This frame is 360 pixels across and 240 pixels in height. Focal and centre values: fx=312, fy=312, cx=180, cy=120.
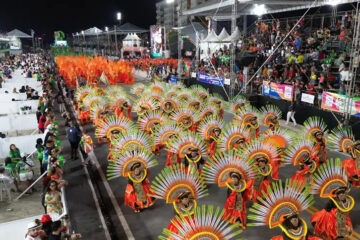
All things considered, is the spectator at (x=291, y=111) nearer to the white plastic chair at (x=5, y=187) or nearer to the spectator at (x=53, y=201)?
the spectator at (x=53, y=201)

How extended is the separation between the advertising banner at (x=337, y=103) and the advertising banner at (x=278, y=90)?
173 cm

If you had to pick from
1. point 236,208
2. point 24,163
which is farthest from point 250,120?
point 24,163

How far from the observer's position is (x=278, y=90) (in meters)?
14.5

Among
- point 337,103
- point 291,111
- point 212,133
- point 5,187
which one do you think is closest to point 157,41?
point 291,111

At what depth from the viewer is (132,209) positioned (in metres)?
7.05

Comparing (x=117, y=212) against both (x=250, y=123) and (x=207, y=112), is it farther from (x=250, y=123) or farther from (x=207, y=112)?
(x=207, y=112)

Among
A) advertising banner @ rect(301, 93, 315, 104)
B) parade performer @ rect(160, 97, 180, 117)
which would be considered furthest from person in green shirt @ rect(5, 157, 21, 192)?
advertising banner @ rect(301, 93, 315, 104)

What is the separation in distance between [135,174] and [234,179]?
210 centimetres

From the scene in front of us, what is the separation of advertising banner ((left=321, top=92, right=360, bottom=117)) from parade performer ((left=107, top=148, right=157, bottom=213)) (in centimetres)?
735

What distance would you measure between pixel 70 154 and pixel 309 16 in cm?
1714

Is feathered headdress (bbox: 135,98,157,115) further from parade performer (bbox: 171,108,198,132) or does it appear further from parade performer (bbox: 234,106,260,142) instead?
parade performer (bbox: 234,106,260,142)

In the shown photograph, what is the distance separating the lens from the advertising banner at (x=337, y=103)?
35.6ft

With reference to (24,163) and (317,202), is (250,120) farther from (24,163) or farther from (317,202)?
(24,163)

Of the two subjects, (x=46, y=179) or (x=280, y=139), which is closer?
(x=46, y=179)
